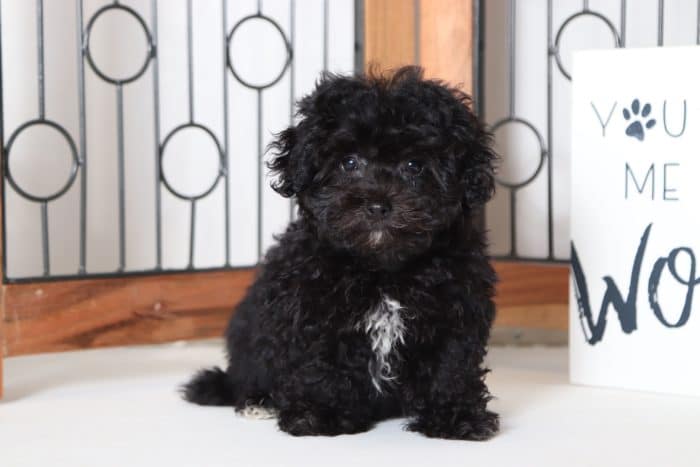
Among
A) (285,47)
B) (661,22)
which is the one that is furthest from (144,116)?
(661,22)

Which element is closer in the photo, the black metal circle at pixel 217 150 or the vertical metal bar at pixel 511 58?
the black metal circle at pixel 217 150

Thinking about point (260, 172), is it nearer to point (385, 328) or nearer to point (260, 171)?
point (260, 171)

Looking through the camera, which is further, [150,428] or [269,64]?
[269,64]

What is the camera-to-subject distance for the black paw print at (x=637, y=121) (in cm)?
278

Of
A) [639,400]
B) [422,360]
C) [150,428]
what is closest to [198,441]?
[150,428]

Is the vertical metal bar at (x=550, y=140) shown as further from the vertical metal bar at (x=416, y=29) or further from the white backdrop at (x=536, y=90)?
the vertical metal bar at (x=416, y=29)

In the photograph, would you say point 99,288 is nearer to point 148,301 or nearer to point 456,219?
point 148,301

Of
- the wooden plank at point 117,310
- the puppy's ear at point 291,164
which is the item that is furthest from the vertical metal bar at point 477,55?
the puppy's ear at point 291,164

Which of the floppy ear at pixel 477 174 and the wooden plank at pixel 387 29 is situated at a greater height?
the wooden plank at pixel 387 29

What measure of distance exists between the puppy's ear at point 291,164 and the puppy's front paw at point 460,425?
65 centimetres

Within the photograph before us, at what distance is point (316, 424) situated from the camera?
7.55 feet

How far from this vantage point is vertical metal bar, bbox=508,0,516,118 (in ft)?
11.5

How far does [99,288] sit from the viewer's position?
3.04 metres

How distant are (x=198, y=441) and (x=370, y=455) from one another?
0.44 m
